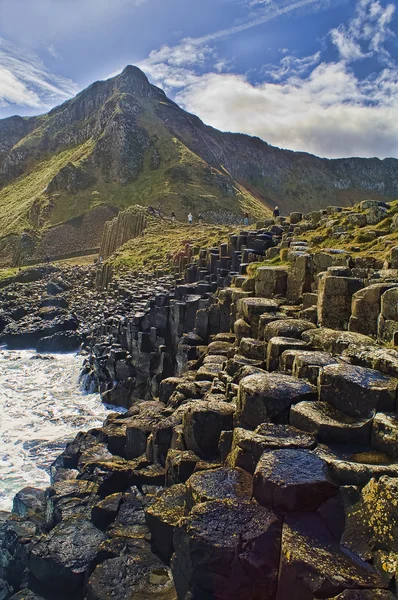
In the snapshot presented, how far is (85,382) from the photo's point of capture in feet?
80.4

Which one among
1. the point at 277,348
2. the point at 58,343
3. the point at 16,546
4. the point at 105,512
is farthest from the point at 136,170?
the point at 105,512

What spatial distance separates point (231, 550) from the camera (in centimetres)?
516

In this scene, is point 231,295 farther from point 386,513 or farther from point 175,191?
point 175,191

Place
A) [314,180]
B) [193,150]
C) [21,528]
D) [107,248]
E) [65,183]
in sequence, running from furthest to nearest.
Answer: [314,180] → [193,150] → [65,183] → [107,248] → [21,528]

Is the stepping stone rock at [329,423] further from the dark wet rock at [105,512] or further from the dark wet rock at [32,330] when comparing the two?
the dark wet rock at [32,330]

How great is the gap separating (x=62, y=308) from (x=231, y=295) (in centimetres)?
2908

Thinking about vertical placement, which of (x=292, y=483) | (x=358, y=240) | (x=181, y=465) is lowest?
(x=181, y=465)

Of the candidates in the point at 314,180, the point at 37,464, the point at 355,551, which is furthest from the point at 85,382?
the point at 314,180

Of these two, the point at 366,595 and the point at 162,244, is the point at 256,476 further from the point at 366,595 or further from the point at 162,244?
the point at 162,244

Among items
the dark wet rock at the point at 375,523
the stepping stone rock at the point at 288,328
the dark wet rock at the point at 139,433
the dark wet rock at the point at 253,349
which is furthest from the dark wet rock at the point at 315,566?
the dark wet rock at the point at 139,433

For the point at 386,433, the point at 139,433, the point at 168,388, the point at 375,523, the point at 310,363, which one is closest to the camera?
the point at 375,523

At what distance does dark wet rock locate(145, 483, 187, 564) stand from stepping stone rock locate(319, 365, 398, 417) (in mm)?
2914

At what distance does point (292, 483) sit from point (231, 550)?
106cm

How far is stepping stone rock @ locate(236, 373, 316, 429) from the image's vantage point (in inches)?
271
